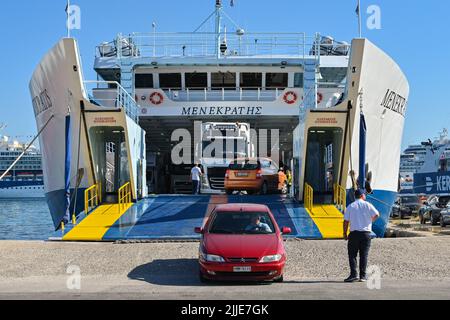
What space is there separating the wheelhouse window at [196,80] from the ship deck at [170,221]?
6550mm

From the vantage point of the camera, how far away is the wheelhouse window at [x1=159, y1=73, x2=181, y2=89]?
23766mm

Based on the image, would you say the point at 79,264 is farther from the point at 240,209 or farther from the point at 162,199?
the point at 162,199

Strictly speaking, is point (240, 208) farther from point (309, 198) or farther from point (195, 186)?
point (195, 186)

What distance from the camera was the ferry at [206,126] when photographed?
15.6 m

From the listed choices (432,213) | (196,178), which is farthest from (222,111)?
(432,213)

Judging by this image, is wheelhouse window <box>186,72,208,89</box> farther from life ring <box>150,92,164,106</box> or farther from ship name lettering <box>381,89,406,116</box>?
ship name lettering <box>381,89,406,116</box>

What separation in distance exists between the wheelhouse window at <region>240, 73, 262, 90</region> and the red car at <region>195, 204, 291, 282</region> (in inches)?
551

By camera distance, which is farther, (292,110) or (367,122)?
(292,110)

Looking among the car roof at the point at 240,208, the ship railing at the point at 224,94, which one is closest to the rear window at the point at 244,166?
the ship railing at the point at 224,94

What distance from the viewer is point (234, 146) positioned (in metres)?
24.1

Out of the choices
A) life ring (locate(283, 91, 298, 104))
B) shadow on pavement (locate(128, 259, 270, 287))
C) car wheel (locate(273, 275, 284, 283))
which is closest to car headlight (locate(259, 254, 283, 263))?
car wheel (locate(273, 275, 284, 283))

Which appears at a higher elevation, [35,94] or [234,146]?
[35,94]
